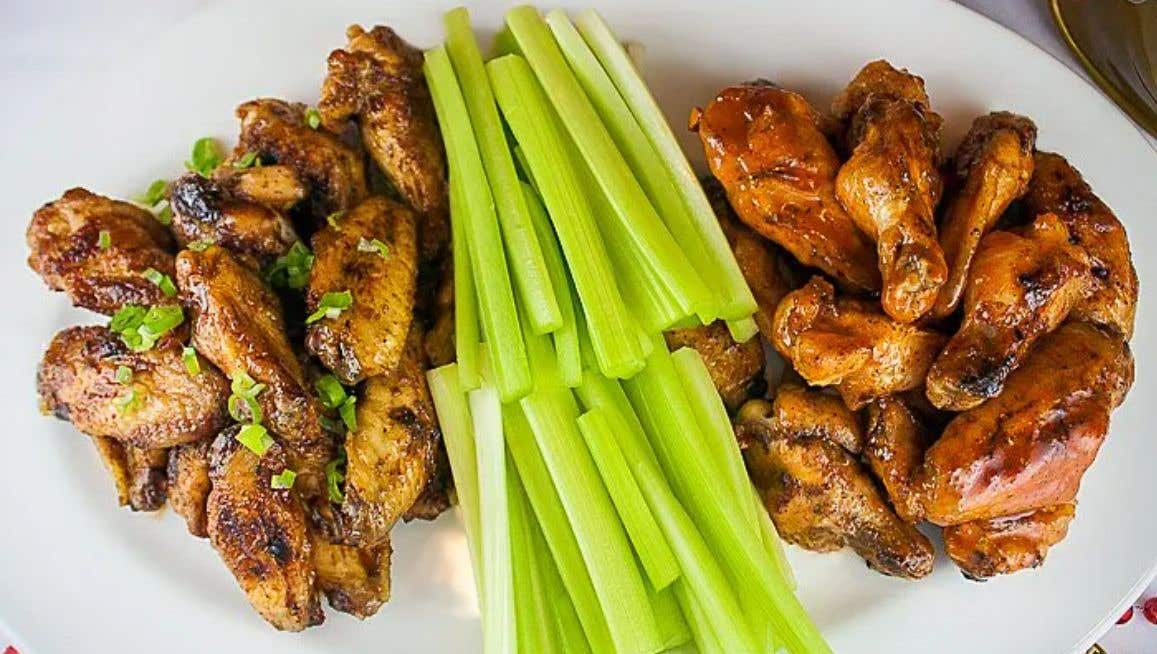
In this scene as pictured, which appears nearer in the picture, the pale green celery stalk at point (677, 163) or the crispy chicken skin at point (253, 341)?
the crispy chicken skin at point (253, 341)

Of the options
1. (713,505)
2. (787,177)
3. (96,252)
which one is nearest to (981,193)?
(787,177)

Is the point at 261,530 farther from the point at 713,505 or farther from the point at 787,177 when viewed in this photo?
the point at 787,177

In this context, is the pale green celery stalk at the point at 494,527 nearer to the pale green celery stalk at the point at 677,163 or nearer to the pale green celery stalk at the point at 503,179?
the pale green celery stalk at the point at 503,179

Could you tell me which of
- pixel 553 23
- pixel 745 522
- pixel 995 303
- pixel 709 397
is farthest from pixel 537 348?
pixel 995 303

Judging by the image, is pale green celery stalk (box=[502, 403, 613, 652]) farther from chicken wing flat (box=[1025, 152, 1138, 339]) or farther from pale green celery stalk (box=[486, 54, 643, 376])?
chicken wing flat (box=[1025, 152, 1138, 339])

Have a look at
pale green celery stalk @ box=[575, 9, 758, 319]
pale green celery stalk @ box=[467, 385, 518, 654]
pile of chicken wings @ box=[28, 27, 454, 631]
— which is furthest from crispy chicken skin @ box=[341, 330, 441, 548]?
pale green celery stalk @ box=[575, 9, 758, 319]

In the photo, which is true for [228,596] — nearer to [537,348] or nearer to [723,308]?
[537,348]

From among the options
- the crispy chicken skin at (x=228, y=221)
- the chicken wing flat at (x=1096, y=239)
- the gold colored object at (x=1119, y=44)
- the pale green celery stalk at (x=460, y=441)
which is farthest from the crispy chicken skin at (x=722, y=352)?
the gold colored object at (x=1119, y=44)
